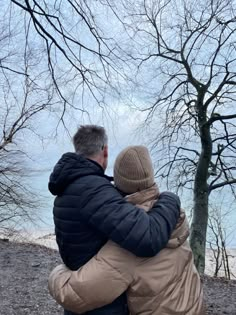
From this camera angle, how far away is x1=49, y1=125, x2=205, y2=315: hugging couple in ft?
5.21

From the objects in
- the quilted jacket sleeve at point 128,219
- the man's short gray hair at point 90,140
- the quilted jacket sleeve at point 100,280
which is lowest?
the quilted jacket sleeve at point 100,280

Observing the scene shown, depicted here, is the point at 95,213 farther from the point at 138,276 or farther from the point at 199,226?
the point at 199,226

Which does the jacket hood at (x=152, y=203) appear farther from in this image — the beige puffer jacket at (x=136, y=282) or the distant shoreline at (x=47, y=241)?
the distant shoreline at (x=47, y=241)

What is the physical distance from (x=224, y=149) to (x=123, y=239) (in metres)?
7.88

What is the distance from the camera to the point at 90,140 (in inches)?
70.8

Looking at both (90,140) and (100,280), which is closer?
(100,280)

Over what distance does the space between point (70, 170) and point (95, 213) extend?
0.23 metres

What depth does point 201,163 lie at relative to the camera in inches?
355

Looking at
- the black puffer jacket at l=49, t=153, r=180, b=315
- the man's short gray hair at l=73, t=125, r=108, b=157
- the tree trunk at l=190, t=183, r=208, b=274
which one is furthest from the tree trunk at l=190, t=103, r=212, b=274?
the black puffer jacket at l=49, t=153, r=180, b=315

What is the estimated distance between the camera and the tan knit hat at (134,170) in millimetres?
1700

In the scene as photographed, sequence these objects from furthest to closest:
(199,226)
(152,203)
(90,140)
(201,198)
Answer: (201,198)
(199,226)
(90,140)
(152,203)

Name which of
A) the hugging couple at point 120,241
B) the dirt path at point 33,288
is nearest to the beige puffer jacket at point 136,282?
the hugging couple at point 120,241

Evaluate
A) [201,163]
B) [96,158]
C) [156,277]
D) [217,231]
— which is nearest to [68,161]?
[96,158]

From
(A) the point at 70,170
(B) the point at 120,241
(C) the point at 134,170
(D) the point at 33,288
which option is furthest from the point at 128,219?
(D) the point at 33,288
